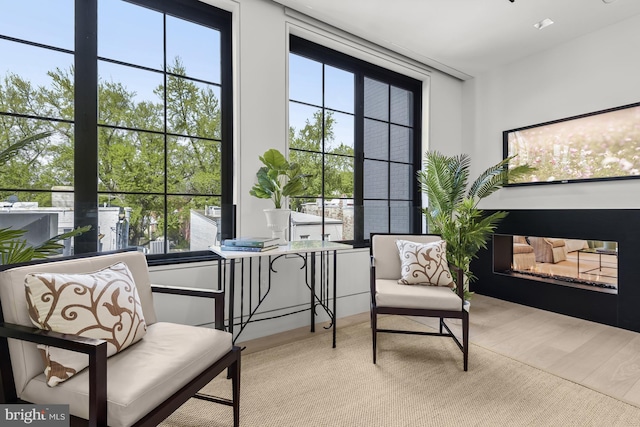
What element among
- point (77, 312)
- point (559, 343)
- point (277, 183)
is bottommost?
point (559, 343)

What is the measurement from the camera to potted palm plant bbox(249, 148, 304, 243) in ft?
7.32

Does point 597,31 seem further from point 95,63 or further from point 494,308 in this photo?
point 95,63

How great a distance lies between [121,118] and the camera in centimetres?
211

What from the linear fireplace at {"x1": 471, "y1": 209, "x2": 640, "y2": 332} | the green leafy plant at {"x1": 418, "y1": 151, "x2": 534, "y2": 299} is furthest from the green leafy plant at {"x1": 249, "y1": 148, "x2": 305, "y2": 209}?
the linear fireplace at {"x1": 471, "y1": 209, "x2": 640, "y2": 332}

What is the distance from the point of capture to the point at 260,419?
153 centimetres

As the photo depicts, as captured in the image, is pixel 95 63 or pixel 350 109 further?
pixel 350 109

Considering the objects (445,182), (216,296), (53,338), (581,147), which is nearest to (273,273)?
(216,296)

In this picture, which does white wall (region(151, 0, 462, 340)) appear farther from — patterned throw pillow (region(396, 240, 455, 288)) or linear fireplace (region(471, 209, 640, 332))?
linear fireplace (region(471, 209, 640, 332))

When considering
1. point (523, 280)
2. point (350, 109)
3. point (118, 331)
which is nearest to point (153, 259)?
point (118, 331)

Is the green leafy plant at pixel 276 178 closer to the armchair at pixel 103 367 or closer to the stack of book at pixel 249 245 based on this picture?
the stack of book at pixel 249 245

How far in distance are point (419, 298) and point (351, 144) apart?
1756mm

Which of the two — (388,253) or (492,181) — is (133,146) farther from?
(492,181)

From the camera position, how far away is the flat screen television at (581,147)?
2.75 metres

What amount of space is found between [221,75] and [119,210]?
4.15 ft
